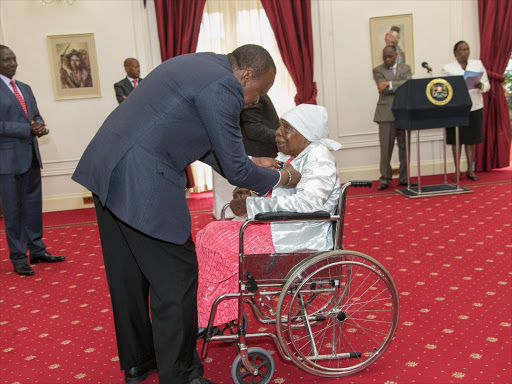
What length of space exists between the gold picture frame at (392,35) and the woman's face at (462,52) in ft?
2.86

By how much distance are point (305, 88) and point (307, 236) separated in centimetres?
538

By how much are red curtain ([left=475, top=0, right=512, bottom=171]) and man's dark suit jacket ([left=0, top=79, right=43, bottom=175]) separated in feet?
19.2

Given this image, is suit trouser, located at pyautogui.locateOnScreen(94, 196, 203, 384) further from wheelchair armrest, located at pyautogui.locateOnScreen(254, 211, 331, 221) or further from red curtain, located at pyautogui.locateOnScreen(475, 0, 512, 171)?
red curtain, located at pyautogui.locateOnScreen(475, 0, 512, 171)

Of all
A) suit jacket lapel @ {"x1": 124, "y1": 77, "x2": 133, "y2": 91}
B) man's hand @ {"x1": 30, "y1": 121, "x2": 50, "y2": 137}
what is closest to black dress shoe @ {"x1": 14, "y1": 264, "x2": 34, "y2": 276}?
man's hand @ {"x1": 30, "y1": 121, "x2": 50, "y2": 137}

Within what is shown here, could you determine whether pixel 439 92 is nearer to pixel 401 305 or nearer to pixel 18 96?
pixel 401 305

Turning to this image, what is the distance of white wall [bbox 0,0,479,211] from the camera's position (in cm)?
743

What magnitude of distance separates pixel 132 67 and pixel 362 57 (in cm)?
307

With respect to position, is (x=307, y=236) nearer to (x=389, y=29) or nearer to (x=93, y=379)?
(x=93, y=379)

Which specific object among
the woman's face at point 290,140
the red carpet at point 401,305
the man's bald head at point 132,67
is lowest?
the red carpet at point 401,305

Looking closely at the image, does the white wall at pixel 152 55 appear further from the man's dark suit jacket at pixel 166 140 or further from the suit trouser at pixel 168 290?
the man's dark suit jacket at pixel 166 140

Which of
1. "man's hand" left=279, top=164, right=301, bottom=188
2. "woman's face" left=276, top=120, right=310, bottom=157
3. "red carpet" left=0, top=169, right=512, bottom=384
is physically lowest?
"red carpet" left=0, top=169, right=512, bottom=384

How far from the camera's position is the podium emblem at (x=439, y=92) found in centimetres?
632

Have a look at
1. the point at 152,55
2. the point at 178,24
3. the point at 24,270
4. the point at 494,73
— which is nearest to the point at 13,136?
the point at 24,270

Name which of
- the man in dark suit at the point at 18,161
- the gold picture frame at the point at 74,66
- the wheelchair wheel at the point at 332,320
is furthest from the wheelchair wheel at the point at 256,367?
the gold picture frame at the point at 74,66
